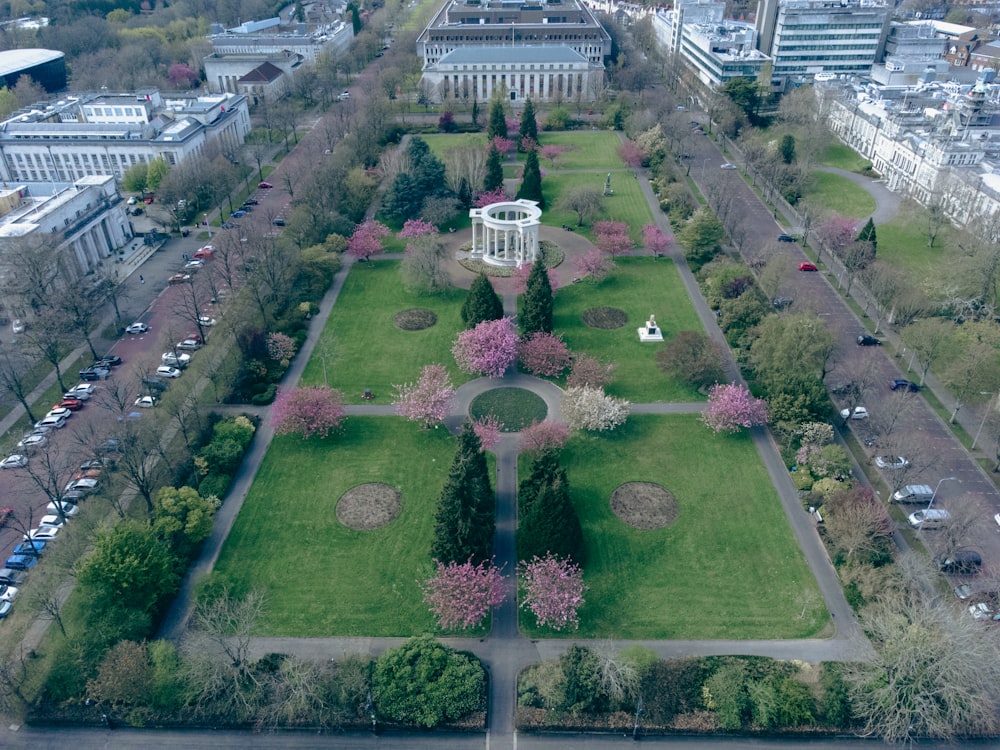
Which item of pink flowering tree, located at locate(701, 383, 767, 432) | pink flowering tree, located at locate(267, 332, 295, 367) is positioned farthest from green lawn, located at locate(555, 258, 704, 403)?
pink flowering tree, located at locate(267, 332, 295, 367)

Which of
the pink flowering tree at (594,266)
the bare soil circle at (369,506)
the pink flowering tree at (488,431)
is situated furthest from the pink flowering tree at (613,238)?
the bare soil circle at (369,506)

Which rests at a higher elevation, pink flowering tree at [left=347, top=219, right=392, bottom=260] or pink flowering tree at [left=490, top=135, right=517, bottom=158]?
pink flowering tree at [left=490, top=135, right=517, bottom=158]

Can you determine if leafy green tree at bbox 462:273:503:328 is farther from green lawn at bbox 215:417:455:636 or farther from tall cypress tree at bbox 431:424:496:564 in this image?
tall cypress tree at bbox 431:424:496:564

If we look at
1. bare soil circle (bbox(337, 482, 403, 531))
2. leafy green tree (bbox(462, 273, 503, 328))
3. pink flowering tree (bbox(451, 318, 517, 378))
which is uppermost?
leafy green tree (bbox(462, 273, 503, 328))

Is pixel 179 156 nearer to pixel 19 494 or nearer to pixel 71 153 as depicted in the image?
pixel 71 153

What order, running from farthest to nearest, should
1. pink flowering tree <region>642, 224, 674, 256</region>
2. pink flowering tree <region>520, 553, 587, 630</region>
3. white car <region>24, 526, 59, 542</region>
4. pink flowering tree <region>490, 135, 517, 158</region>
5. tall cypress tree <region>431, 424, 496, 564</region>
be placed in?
pink flowering tree <region>490, 135, 517, 158</region> < pink flowering tree <region>642, 224, 674, 256</region> < white car <region>24, 526, 59, 542</region> < tall cypress tree <region>431, 424, 496, 564</region> < pink flowering tree <region>520, 553, 587, 630</region>

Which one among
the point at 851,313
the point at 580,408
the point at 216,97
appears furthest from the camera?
the point at 216,97

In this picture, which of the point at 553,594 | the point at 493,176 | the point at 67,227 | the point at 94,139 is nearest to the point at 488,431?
the point at 553,594

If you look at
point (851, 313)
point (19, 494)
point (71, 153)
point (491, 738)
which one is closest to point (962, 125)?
point (851, 313)
